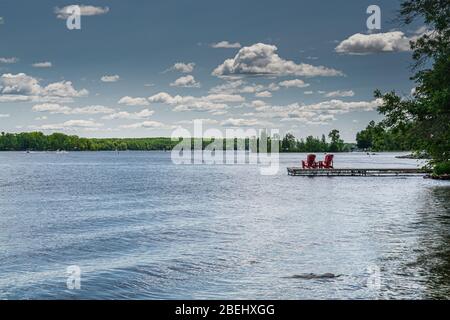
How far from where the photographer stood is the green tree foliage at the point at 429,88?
108 ft

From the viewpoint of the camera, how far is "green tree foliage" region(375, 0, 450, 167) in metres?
33.0

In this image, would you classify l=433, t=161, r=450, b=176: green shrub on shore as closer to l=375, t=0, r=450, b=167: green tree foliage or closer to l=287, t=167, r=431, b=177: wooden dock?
l=287, t=167, r=431, b=177: wooden dock

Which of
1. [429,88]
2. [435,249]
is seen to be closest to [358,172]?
[429,88]

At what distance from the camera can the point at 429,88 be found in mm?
35562

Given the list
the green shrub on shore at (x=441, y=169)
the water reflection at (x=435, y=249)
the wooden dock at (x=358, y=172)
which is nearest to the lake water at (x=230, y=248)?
the water reflection at (x=435, y=249)

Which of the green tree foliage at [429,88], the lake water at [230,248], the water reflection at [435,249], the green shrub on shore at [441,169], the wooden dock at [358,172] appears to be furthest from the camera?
the wooden dock at [358,172]

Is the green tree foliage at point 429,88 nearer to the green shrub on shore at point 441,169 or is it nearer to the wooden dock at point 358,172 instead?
the green shrub on shore at point 441,169

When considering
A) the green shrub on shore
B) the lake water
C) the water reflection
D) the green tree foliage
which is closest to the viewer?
the water reflection

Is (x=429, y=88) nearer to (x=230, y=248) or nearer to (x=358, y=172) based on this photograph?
(x=230, y=248)

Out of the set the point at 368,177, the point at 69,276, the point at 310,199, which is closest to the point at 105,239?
the point at 69,276

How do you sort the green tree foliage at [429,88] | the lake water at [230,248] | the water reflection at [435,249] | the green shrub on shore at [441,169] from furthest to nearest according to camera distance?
the green shrub on shore at [441,169] → the green tree foliage at [429,88] → the lake water at [230,248] → the water reflection at [435,249]

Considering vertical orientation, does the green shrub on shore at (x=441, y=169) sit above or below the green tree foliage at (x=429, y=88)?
below

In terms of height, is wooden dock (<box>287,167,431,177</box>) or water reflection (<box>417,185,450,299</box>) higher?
wooden dock (<box>287,167,431,177</box>)

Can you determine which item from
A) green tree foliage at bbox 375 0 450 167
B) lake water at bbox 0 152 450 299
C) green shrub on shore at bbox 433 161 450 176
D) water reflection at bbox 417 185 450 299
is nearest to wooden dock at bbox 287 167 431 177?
green shrub on shore at bbox 433 161 450 176
